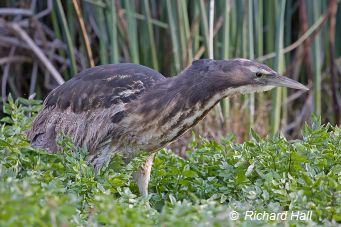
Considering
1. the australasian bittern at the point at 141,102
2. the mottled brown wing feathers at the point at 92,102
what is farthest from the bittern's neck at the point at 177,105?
the mottled brown wing feathers at the point at 92,102

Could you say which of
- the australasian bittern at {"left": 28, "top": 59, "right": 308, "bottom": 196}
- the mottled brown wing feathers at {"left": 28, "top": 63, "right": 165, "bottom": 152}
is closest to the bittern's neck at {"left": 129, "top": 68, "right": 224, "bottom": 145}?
the australasian bittern at {"left": 28, "top": 59, "right": 308, "bottom": 196}

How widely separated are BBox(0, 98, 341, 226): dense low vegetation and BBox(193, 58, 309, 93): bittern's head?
235 mm

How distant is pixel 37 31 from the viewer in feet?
21.0

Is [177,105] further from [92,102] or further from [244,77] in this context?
[92,102]

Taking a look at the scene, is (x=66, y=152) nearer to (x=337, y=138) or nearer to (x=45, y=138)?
(x=45, y=138)

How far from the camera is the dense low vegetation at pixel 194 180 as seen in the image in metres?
2.38

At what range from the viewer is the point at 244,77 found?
350cm

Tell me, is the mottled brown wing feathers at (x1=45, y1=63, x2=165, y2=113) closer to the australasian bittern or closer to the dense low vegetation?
the australasian bittern

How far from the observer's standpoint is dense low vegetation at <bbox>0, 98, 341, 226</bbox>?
93.5 inches

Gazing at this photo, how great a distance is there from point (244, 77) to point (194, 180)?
0.49 m

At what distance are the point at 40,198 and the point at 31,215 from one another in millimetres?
261

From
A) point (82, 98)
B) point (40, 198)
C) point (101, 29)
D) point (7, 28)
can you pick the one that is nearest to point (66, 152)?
point (82, 98)

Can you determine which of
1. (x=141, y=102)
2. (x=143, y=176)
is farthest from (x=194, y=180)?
(x=141, y=102)

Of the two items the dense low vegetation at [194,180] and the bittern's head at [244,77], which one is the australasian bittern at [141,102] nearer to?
the bittern's head at [244,77]
